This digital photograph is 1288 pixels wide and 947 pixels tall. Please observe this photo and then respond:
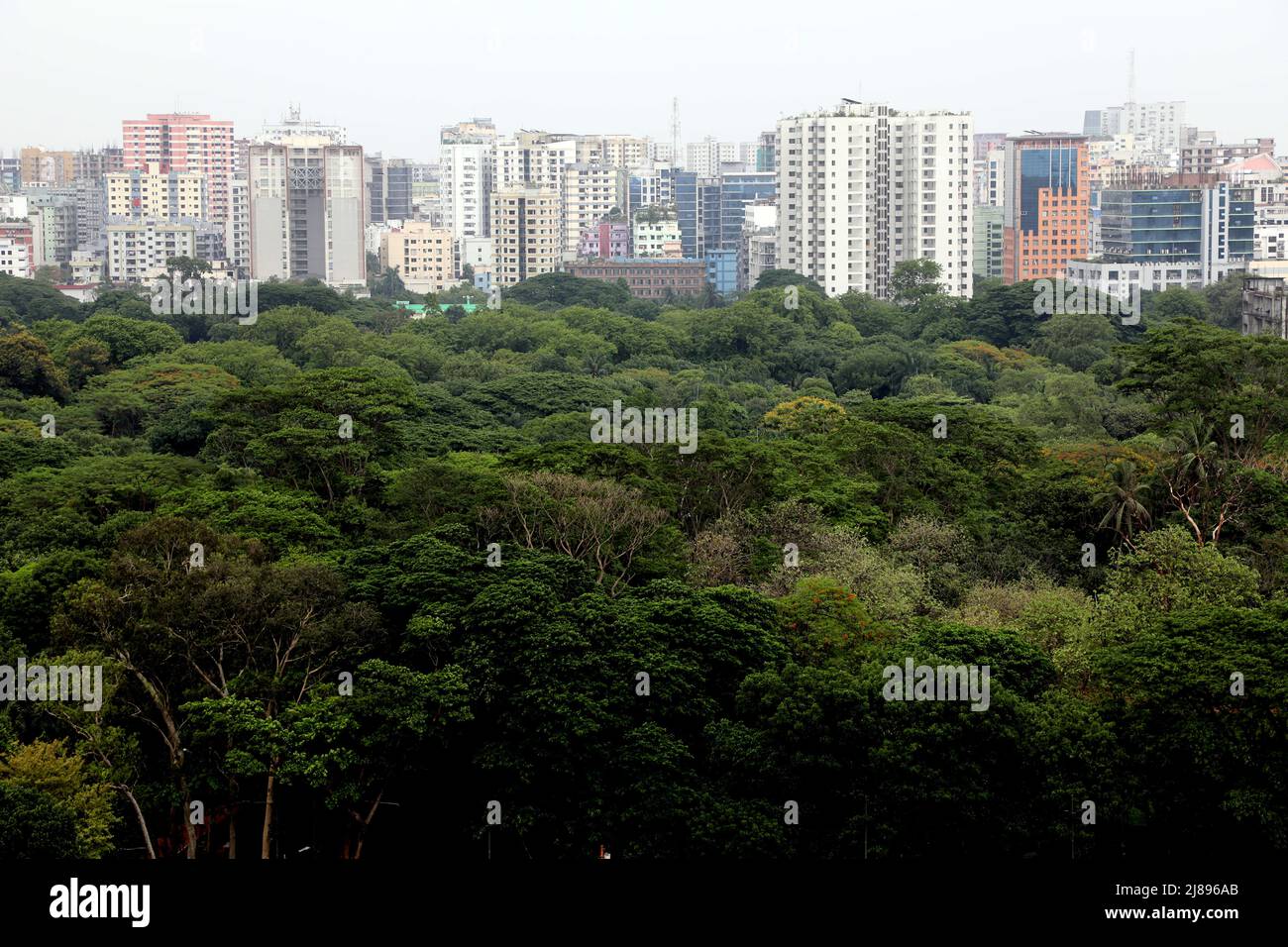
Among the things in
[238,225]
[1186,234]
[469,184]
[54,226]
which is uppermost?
[469,184]

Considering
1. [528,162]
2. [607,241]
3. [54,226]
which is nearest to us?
[607,241]

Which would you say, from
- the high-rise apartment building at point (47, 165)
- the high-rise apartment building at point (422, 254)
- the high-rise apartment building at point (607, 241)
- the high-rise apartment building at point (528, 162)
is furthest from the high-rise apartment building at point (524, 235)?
the high-rise apartment building at point (47, 165)

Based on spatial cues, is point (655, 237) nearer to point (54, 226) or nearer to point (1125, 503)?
point (54, 226)

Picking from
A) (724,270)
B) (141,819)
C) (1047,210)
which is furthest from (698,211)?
(141,819)

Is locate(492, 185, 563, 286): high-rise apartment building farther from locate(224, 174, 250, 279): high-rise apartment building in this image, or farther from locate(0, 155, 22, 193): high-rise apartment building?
locate(0, 155, 22, 193): high-rise apartment building
